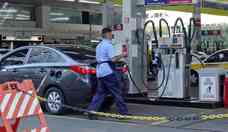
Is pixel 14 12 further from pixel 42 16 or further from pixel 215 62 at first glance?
pixel 215 62

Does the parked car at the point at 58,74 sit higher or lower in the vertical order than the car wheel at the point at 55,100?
higher

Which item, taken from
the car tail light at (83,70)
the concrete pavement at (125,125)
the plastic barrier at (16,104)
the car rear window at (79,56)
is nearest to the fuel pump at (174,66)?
the concrete pavement at (125,125)

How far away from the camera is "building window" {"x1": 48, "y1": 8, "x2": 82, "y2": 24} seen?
3825 cm

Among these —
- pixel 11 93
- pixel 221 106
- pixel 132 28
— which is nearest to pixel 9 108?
pixel 11 93

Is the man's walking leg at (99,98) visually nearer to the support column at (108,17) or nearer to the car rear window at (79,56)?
the car rear window at (79,56)

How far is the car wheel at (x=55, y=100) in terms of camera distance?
40.8 feet

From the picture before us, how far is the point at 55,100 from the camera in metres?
12.6

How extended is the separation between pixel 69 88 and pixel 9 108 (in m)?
4.77

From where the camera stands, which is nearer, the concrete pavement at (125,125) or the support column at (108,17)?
the concrete pavement at (125,125)

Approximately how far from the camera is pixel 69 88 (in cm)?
1225

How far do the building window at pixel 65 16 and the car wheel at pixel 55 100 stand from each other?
2541cm

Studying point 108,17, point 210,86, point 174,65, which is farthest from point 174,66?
point 108,17

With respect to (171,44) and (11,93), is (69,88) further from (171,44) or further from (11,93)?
(11,93)

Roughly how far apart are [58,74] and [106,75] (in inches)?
51.2
